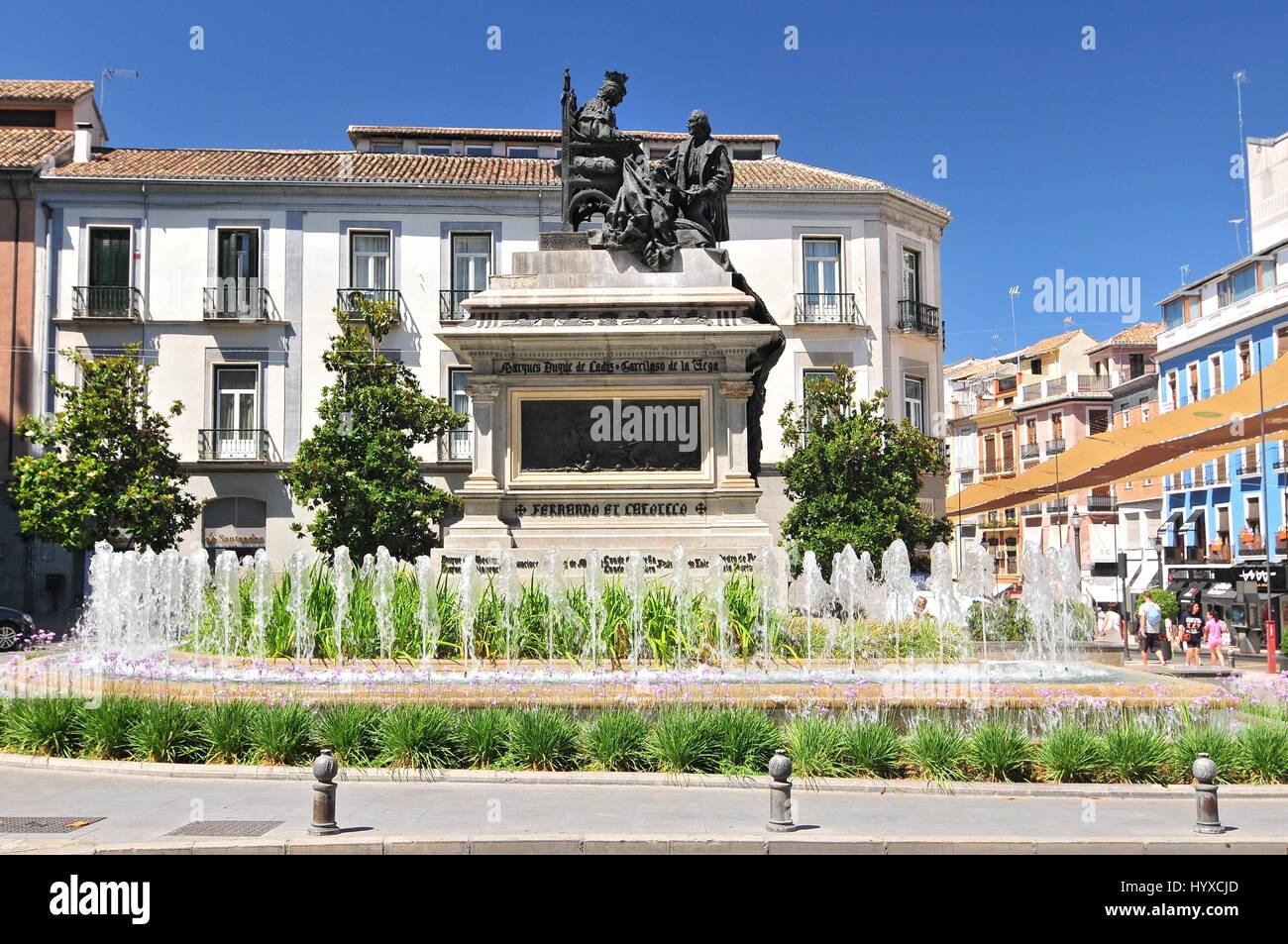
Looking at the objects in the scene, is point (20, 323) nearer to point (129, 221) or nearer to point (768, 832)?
point (129, 221)

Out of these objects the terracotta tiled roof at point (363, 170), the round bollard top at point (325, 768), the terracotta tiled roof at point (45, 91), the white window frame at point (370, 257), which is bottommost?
the round bollard top at point (325, 768)

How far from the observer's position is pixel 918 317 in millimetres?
40844

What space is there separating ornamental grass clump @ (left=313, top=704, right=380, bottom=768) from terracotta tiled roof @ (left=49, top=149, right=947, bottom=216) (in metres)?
30.1

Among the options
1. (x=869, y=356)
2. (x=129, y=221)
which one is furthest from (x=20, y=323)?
(x=869, y=356)

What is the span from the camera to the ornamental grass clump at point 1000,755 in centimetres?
966

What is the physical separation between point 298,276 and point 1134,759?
32.6 meters

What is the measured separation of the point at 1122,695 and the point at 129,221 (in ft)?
112

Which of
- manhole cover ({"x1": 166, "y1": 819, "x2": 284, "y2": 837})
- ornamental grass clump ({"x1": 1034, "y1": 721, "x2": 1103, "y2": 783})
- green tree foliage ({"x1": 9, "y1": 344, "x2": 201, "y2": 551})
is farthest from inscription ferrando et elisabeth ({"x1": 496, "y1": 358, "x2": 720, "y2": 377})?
green tree foliage ({"x1": 9, "y1": 344, "x2": 201, "y2": 551})

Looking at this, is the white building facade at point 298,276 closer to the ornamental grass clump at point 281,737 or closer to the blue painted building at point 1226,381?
the blue painted building at point 1226,381

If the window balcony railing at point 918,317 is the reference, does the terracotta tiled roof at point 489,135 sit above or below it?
above

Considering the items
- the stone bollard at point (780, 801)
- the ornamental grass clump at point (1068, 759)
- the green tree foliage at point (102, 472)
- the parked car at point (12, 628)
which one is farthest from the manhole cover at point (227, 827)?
the green tree foliage at point (102, 472)

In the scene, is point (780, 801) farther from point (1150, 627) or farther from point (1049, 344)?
point (1049, 344)

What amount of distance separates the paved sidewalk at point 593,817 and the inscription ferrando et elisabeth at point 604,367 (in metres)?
7.14
